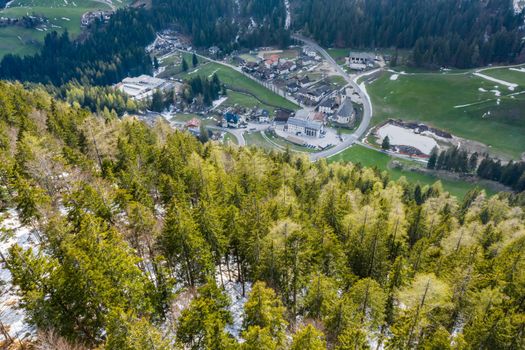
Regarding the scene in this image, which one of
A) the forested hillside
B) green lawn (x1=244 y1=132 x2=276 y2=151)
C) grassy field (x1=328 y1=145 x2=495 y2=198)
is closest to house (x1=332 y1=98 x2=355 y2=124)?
grassy field (x1=328 y1=145 x2=495 y2=198)

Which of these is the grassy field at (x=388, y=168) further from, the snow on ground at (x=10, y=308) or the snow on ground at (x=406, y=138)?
the snow on ground at (x=10, y=308)

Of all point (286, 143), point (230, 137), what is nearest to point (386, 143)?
point (286, 143)

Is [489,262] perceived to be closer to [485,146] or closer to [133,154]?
[133,154]

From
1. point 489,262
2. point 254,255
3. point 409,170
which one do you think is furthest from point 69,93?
point 489,262

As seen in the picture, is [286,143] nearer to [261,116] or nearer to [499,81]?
[261,116]

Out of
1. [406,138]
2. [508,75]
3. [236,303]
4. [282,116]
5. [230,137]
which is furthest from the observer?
[508,75]

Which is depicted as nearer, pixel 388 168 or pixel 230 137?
pixel 388 168

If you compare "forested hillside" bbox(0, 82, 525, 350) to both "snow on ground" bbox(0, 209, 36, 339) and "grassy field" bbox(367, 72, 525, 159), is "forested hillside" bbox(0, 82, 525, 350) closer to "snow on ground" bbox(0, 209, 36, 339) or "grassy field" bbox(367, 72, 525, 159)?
"snow on ground" bbox(0, 209, 36, 339)
